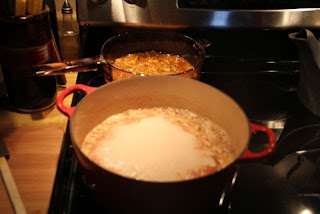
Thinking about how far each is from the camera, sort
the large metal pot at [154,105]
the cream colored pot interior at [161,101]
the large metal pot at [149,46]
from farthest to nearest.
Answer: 1. the large metal pot at [149,46]
2. the cream colored pot interior at [161,101]
3. the large metal pot at [154,105]

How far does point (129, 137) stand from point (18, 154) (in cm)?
31

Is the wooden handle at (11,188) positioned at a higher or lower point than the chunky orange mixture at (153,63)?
lower

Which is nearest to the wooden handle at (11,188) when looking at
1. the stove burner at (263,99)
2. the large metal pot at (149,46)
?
the large metal pot at (149,46)

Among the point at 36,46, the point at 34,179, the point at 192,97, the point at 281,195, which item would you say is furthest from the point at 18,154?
the point at 281,195

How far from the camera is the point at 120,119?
0.68m

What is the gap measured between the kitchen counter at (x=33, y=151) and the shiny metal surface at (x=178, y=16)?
26cm

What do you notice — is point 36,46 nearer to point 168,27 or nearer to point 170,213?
point 168,27

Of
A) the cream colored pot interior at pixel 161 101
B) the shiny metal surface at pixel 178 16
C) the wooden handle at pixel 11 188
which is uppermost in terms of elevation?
the shiny metal surface at pixel 178 16

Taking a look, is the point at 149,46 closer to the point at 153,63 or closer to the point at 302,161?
the point at 153,63

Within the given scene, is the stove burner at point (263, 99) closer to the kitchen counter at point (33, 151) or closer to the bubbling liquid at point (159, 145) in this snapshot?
the bubbling liquid at point (159, 145)

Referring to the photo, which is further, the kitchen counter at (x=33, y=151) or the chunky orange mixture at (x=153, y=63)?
the chunky orange mixture at (x=153, y=63)

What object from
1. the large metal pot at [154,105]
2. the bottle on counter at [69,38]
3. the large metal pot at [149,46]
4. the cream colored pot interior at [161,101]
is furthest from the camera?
the bottle on counter at [69,38]

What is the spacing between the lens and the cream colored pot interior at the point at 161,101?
23.3 inches

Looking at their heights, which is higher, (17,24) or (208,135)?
(17,24)
